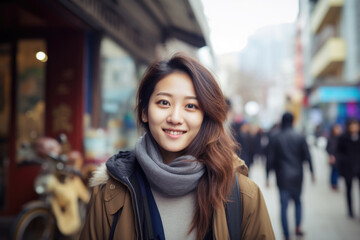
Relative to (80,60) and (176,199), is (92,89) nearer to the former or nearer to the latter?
(80,60)

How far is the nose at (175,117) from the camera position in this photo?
1693 mm

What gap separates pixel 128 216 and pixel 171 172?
314 mm

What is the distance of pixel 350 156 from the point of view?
6410 millimetres

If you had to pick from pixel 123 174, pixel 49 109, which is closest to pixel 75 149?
pixel 49 109

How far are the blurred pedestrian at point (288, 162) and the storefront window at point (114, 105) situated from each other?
312 cm

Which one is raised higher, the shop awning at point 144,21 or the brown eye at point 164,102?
the shop awning at point 144,21

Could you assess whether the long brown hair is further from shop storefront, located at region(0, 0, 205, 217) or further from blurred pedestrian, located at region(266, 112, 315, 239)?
blurred pedestrian, located at region(266, 112, 315, 239)

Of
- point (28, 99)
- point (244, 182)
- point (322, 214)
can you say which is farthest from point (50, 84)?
point (322, 214)

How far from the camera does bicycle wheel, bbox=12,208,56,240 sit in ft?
12.1

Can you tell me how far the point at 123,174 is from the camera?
5.58ft

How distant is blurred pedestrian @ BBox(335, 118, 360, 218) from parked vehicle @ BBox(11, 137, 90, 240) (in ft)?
16.8

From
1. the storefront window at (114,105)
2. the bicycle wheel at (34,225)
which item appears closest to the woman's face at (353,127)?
the storefront window at (114,105)

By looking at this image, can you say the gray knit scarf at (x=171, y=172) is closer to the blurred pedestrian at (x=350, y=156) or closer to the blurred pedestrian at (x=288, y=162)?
the blurred pedestrian at (x=288, y=162)

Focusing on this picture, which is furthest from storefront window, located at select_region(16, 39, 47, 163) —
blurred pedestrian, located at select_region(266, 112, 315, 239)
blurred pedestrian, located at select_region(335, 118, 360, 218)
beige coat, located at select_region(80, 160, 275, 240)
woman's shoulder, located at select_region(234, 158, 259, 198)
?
blurred pedestrian, located at select_region(335, 118, 360, 218)
